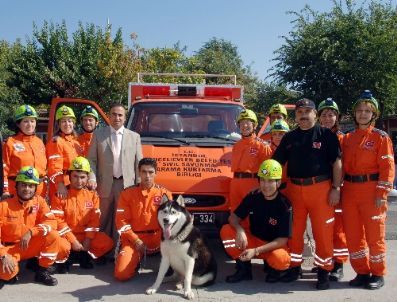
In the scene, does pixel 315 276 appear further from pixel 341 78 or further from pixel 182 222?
pixel 341 78

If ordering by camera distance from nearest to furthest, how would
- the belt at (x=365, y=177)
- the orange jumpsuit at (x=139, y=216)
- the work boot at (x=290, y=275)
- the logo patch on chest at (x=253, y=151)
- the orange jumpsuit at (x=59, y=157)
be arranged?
the belt at (x=365, y=177)
the work boot at (x=290, y=275)
the orange jumpsuit at (x=139, y=216)
the logo patch on chest at (x=253, y=151)
the orange jumpsuit at (x=59, y=157)

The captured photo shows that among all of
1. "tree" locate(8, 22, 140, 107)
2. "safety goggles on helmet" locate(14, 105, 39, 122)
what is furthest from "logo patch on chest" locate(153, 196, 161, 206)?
"tree" locate(8, 22, 140, 107)

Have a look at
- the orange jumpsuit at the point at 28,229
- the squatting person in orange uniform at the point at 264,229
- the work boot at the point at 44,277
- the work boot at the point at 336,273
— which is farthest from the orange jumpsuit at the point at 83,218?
the work boot at the point at 336,273

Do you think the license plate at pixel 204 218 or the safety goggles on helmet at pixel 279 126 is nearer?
the license plate at pixel 204 218

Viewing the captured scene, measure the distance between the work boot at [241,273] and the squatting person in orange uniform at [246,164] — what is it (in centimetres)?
65

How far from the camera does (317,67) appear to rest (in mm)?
22094

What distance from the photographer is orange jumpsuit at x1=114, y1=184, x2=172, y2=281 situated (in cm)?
625

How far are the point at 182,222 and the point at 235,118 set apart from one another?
288 cm

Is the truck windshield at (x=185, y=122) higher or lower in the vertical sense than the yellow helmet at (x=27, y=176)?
higher

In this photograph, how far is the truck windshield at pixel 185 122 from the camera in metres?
7.71

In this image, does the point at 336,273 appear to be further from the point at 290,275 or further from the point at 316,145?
the point at 316,145

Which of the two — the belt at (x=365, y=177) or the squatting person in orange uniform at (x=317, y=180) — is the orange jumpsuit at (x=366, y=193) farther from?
the squatting person in orange uniform at (x=317, y=180)

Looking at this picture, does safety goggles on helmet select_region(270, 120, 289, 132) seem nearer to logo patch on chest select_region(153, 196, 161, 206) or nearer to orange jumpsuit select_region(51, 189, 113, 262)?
logo patch on chest select_region(153, 196, 161, 206)

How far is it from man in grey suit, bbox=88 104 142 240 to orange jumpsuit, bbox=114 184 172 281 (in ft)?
1.74
